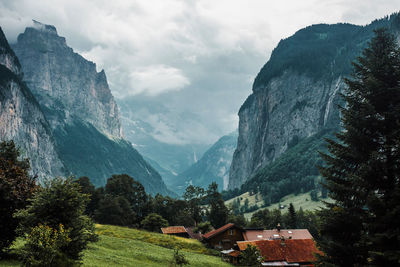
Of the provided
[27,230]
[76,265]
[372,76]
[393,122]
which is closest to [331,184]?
[393,122]

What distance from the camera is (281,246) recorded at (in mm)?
61562

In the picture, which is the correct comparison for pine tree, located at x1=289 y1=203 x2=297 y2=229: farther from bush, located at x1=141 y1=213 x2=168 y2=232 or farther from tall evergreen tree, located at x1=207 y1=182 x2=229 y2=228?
bush, located at x1=141 y1=213 x2=168 y2=232

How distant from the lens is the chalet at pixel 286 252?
190ft

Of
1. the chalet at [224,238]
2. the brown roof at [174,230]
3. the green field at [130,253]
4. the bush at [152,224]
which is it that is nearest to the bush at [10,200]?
the green field at [130,253]

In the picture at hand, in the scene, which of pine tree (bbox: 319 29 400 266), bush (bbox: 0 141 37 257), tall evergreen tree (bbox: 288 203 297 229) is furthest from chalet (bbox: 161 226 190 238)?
pine tree (bbox: 319 29 400 266)

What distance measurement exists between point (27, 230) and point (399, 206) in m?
Answer: 22.9

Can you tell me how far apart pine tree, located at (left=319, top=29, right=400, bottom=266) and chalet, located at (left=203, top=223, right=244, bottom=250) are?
5536 centimetres

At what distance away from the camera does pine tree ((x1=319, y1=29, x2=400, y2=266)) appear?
20.0 metres

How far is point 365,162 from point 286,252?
4283cm

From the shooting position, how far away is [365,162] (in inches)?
926

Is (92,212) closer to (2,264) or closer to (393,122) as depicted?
(2,264)

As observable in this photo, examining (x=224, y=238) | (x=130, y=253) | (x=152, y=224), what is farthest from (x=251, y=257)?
(x=152, y=224)

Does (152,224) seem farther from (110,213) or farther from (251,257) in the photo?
(251,257)

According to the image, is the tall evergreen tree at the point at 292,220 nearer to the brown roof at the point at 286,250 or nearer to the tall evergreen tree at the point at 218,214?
the tall evergreen tree at the point at 218,214
